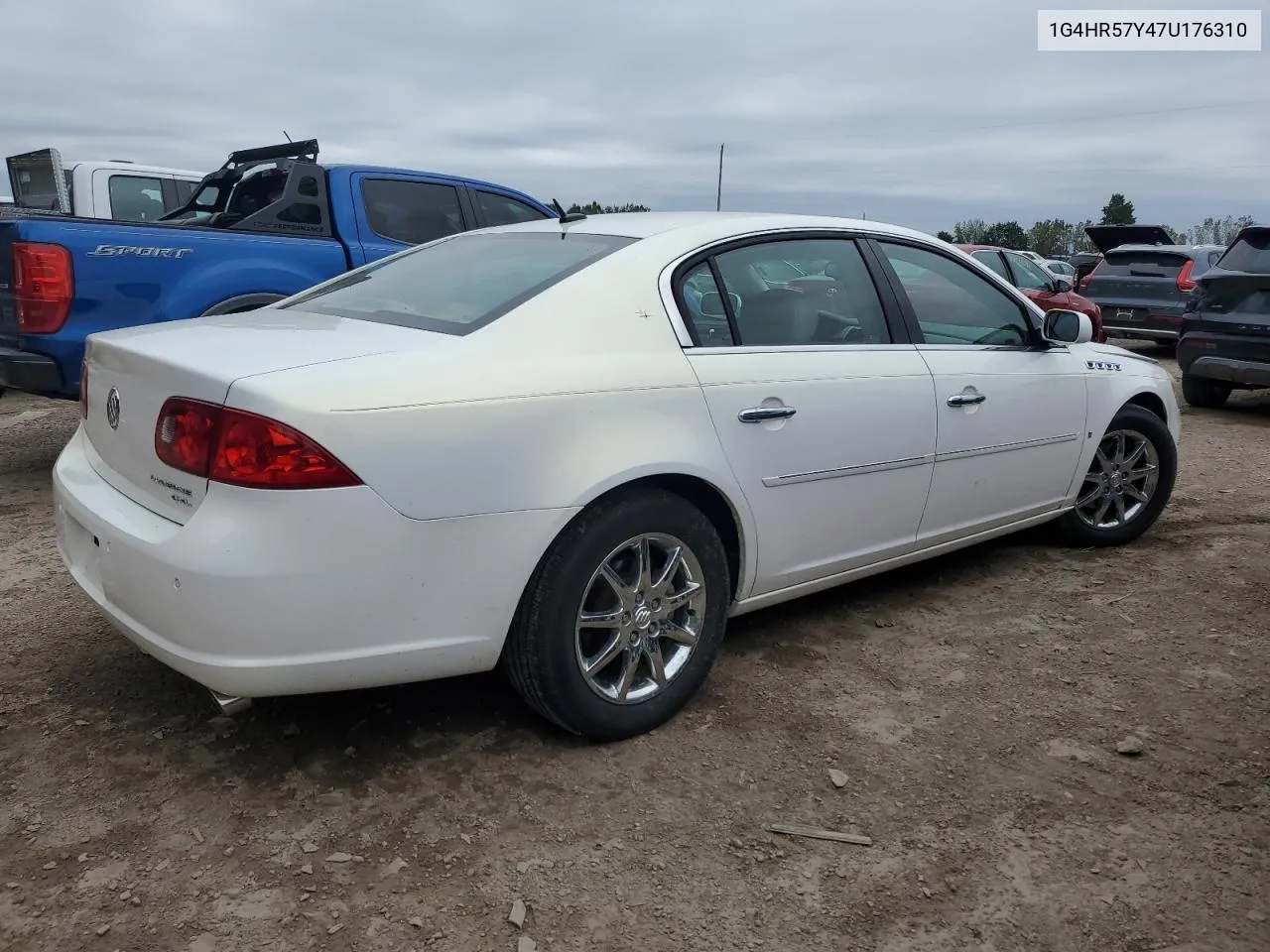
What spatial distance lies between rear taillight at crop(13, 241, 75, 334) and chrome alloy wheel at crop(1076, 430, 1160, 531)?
191 inches

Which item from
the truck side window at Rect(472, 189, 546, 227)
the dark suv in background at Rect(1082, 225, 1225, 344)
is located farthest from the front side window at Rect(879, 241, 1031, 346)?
the dark suv in background at Rect(1082, 225, 1225, 344)

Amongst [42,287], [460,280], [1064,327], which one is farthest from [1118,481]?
[42,287]

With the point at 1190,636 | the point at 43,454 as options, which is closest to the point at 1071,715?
the point at 1190,636

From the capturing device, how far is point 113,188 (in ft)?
35.5

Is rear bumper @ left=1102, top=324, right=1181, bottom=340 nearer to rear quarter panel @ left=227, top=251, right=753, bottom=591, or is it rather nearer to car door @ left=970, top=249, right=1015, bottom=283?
car door @ left=970, top=249, right=1015, bottom=283

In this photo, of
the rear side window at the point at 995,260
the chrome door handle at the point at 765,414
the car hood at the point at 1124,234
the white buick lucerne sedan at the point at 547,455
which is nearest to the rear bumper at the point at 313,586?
the white buick lucerne sedan at the point at 547,455

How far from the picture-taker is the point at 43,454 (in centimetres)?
647

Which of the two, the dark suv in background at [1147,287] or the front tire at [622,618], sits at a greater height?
the dark suv in background at [1147,287]

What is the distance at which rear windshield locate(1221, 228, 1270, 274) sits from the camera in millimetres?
8406

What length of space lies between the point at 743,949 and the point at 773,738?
0.88 m

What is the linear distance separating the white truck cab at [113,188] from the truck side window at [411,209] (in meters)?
4.13

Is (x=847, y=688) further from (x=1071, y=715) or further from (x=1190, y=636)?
(x=1190, y=636)

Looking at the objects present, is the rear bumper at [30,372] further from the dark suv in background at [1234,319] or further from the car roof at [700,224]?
the dark suv in background at [1234,319]

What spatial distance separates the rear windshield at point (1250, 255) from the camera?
8406mm
